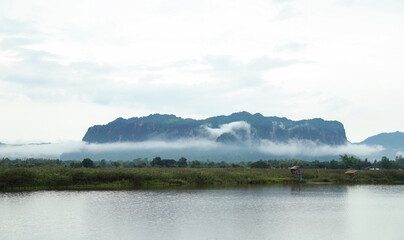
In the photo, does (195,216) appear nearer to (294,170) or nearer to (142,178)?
(142,178)

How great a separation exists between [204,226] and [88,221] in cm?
1019

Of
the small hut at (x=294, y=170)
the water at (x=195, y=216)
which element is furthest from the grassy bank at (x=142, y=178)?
the water at (x=195, y=216)

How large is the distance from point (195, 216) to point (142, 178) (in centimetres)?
3411

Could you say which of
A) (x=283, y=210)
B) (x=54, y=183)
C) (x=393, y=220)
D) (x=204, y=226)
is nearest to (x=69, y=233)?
(x=204, y=226)

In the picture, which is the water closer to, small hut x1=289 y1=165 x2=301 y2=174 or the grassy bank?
the grassy bank

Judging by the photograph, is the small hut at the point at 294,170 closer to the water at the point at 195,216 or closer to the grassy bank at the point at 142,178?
the grassy bank at the point at 142,178

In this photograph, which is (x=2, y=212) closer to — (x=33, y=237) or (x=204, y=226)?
(x=33, y=237)

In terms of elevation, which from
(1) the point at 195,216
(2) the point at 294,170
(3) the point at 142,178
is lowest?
(1) the point at 195,216

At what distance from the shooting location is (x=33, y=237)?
28984 millimetres

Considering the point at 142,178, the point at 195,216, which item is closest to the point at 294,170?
the point at 142,178

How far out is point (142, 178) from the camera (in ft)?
230

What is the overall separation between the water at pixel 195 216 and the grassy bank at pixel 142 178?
25.4 feet

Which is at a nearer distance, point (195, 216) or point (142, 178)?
point (195, 216)

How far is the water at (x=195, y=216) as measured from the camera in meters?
30.6
